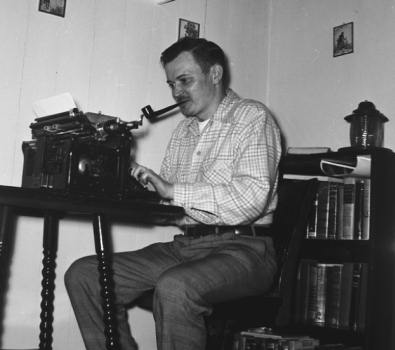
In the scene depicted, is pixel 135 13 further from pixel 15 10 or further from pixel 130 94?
pixel 15 10

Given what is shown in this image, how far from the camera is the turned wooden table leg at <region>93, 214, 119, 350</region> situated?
5.87 feet

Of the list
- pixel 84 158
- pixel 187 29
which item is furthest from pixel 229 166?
pixel 187 29

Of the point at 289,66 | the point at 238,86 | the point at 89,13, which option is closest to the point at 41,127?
the point at 89,13

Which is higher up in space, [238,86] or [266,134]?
[238,86]

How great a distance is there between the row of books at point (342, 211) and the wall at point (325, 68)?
0.37 metres

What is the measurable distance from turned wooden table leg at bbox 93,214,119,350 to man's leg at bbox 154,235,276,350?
152 mm

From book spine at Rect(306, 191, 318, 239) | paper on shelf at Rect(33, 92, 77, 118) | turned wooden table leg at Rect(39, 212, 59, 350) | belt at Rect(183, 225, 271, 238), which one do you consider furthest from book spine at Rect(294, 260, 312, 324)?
paper on shelf at Rect(33, 92, 77, 118)

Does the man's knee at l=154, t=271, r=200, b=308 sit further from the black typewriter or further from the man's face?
the man's face

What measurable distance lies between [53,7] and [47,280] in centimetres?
124

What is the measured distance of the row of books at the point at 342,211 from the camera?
2.33 m

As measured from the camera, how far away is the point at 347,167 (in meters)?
2.34

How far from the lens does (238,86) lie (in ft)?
10.4

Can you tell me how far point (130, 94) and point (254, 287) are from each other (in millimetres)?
1212

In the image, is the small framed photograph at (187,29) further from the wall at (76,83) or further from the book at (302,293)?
the book at (302,293)
